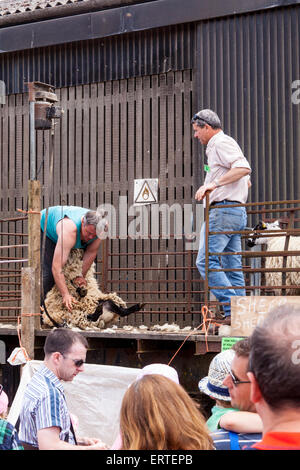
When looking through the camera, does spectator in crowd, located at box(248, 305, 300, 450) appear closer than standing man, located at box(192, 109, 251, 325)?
Yes

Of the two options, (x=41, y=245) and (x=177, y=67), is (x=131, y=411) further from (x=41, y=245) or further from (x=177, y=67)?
(x=177, y=67)

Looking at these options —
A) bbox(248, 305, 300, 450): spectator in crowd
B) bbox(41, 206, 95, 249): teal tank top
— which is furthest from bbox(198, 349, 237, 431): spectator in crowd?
bbox(41, 206, 95, 249): teal tank top

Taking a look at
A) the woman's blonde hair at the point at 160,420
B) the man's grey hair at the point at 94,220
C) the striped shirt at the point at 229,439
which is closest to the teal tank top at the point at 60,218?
the man's grey hair at the point at 94,220

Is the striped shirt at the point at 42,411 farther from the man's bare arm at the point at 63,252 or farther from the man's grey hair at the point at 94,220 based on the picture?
the man's grey hair at the point at 94,220

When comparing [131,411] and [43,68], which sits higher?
[43,68]

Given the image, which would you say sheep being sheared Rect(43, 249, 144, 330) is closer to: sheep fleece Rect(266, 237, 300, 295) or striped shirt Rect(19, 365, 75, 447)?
sheep fleece Rect(266, 237, 300, 295)

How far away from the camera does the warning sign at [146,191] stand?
11711mm

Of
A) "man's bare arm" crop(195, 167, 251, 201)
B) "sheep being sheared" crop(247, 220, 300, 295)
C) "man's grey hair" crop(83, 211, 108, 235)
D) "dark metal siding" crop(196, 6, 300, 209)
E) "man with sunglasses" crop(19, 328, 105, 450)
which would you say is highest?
"dark metal siding" crop(196, 6, 300, 209)

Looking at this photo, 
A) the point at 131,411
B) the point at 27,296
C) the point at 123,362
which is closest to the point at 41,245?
the point at 27,296

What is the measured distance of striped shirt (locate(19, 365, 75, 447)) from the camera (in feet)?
13.8

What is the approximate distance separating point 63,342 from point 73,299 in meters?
3.44

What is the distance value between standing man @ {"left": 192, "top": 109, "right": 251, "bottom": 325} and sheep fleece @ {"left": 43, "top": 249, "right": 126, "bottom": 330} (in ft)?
5.24

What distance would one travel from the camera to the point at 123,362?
843cm

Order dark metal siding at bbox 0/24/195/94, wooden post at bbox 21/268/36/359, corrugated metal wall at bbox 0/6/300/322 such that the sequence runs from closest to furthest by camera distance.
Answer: wooden post at bbox 21/268/36/359
corrugated metal wall at bbox 0/6/300/322
dark metal siding at bbox 0/24/195/94
